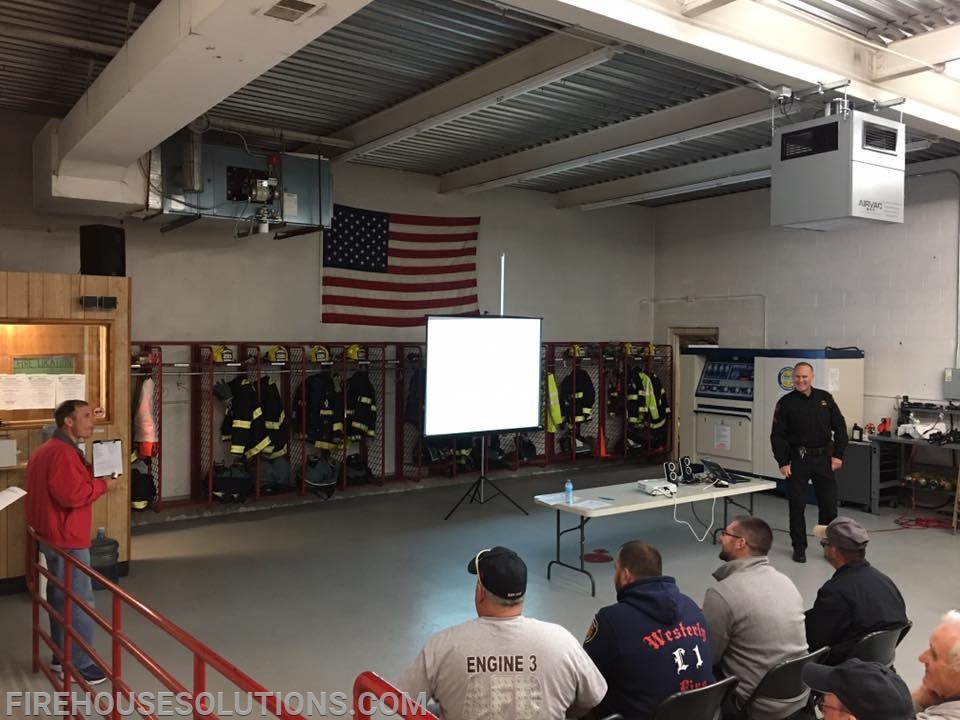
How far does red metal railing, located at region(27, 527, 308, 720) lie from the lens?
208 centimetres

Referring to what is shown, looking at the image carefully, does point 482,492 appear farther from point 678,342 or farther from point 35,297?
point 35,297

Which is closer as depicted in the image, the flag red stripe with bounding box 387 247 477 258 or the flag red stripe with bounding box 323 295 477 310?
the flag red stripe with bounding box 323 295 477 310

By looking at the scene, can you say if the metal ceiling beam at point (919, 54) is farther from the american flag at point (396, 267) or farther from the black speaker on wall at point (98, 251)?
the black speaker on wall at point (98, 251)

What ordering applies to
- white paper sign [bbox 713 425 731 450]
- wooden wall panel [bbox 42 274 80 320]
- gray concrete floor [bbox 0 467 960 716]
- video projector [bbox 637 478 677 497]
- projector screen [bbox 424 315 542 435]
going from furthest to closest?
white paper sign [bbox 713 425 731 450] → projector screen [bbox 424 315 542 435] → video projector [bbox 637 478 677 497] → wooden wall panel [bbox 42 274 80 320] → gray concrete floor [bbox 0 467 960 716]

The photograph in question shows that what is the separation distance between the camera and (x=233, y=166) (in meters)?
6.95

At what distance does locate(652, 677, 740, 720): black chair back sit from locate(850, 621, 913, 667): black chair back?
0.66 metres

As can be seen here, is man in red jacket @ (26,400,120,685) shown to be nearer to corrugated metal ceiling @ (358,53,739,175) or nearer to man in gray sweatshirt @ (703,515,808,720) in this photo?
man in gray sweatshirt @ (703,515,808,720)

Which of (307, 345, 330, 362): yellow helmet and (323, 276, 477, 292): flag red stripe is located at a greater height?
(323, 276, 477, 292): flag red stripe

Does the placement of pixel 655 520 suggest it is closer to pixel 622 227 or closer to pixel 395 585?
pixel 395 585

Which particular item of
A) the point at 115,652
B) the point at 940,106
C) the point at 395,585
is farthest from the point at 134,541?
the point at 940,106

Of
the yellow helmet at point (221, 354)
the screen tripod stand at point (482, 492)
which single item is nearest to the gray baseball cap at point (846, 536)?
the screen tripod stand at point (482, 492)

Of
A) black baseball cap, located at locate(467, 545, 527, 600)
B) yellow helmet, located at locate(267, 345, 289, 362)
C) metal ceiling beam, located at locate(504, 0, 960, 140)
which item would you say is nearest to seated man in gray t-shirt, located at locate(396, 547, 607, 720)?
black baseball cap, located at locate(467, 545, 527, 600)

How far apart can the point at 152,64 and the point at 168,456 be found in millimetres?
4828

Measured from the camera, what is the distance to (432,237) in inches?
382
